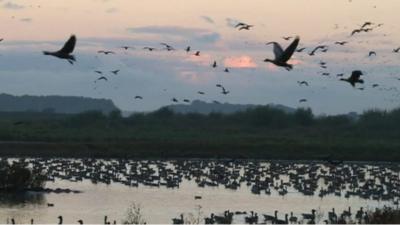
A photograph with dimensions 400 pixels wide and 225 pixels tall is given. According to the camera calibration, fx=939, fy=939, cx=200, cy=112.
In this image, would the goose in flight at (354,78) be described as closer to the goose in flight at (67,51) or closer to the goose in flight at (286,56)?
the goose in flight at (286,56)

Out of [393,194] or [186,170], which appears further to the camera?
[186,170]

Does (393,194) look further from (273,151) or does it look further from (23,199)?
(273,151)

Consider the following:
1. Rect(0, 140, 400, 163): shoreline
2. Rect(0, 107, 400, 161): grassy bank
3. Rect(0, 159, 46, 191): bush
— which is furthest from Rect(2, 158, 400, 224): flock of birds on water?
Rect(0, 140, 400, 163): shoreline

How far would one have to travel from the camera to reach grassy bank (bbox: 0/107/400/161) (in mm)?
78562

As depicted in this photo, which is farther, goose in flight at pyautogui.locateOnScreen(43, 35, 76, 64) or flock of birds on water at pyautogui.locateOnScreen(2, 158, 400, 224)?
flock of birds on water at pyautogui.locateOnScreen(2, 158, 400, 224)

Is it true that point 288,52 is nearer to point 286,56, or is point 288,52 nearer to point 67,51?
point 286,56

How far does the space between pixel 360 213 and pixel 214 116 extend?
83.1 m

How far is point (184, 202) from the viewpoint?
4222cm

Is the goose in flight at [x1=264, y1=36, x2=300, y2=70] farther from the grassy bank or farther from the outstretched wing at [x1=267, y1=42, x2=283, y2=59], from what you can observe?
the grassy bank

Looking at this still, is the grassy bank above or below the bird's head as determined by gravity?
above

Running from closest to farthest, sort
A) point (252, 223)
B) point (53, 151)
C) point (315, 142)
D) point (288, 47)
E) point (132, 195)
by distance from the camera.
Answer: point (288, 47) < point (252, 223) < point (132, 195) < point (53, 151) < point (315, 142)

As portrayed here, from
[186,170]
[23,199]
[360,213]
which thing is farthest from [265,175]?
[360,213]

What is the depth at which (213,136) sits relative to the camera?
94500 mm

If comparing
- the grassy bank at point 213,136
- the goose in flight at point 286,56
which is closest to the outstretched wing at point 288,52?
the goose in flight at point 286,56
